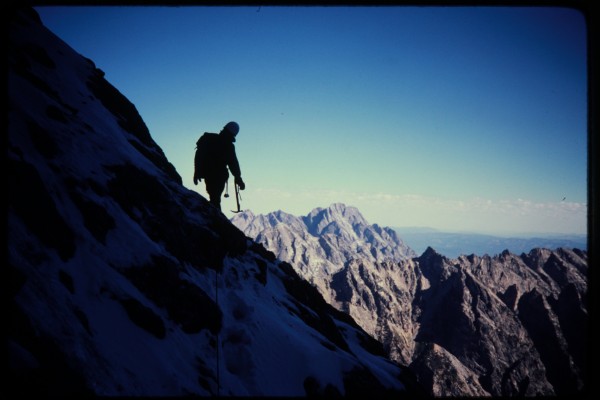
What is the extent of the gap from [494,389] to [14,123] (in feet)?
367

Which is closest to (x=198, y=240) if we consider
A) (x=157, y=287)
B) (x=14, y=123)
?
(x=157, y=287)

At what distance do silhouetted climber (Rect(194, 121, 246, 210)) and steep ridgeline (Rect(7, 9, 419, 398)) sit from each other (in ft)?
3.49

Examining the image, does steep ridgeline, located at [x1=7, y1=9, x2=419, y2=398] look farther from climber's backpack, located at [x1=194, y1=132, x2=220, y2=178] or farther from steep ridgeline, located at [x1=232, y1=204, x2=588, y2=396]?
steep ridgeline, located at [x1=232, y1=204, x2=588, y2=396]

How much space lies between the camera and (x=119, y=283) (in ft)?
20.3

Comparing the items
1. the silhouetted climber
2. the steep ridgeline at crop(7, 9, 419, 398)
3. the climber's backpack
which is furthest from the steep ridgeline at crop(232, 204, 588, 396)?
the climber's backpack

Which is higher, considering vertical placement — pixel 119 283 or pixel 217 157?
pixel 217 157

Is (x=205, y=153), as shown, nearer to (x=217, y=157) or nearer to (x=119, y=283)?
(x=217, y=157)

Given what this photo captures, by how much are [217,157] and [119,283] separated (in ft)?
20.8

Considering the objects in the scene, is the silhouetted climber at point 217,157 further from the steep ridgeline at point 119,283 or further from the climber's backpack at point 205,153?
the steep ridgeline at point 119,283

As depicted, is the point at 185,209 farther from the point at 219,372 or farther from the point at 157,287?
the point at 219,372

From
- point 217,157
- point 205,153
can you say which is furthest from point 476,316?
point 205,153

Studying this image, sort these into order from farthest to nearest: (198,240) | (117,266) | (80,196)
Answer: (198,240), (80,196), (117,266)

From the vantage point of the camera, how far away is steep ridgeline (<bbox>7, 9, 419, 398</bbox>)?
4516mm

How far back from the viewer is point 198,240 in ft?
32.7
